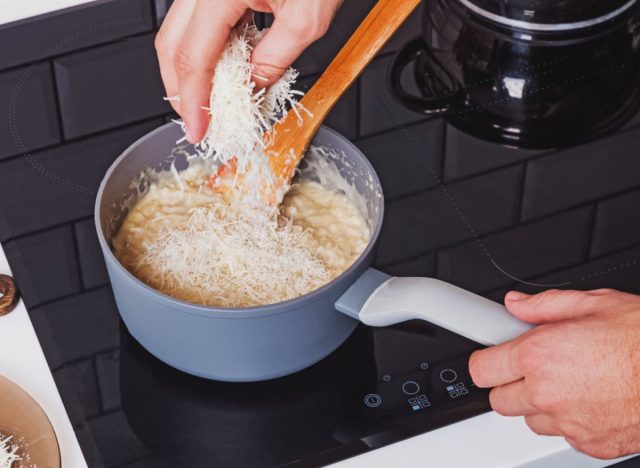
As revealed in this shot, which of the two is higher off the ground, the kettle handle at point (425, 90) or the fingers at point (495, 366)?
the kettle handle at point (425, 90)

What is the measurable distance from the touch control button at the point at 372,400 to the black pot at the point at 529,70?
385 mm

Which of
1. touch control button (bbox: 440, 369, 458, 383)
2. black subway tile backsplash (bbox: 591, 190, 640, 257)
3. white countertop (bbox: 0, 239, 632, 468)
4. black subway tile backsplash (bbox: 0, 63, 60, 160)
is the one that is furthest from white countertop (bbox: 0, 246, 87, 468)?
black subway tile backsplash (bbox: 591, 190, 640, 257)

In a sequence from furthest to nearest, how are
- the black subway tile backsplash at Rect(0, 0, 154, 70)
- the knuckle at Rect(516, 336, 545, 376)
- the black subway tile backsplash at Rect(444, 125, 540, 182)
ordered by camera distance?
the black subway tile backsplash at Rect(0, 0, 154, 70) < the black subway tile backsplash at Rect(444, 125, 540, 182) < the knuckle at Rect(516, 336, 545, 376)

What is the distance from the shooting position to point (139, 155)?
108cm

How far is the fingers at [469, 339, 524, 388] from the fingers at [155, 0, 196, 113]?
388mm

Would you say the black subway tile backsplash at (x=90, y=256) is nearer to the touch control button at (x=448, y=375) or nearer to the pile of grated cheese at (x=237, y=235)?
the pile of grated cheese at (x=237, y=235)

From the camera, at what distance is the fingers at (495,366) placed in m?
0.88

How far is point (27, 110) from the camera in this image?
1.22 meters

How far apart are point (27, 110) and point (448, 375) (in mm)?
602

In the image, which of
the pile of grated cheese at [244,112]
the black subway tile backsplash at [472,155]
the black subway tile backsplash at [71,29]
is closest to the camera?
the pile of grated cheese at [244,112]

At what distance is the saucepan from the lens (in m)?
0.89

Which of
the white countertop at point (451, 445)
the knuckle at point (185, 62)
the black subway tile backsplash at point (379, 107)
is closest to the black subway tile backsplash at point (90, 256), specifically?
the white countertop at point (451, 445)

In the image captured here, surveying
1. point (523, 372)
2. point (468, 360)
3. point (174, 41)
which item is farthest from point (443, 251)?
point (174, 41)

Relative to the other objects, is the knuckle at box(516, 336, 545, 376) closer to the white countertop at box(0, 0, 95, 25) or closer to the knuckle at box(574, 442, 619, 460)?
the knuckle at box(574, 442, 619, 460)
